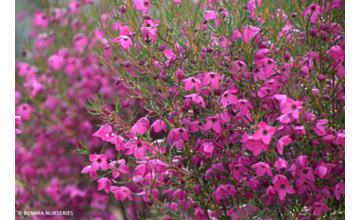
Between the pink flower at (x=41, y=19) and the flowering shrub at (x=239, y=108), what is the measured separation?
0.74m

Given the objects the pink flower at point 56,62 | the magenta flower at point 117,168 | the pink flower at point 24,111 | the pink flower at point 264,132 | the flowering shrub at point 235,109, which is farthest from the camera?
the pink flower at point 56,62

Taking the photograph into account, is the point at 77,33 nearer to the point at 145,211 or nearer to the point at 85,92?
the point at 85,92

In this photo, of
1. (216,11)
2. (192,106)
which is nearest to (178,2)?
(216,11)

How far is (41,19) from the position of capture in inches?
56.3

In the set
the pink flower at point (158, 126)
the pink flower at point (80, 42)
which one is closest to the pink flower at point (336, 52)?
the pink flower at point (158, 126)

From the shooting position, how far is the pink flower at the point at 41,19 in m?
1.42

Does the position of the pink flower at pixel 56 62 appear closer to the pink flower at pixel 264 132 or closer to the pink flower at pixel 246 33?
the pink flower at pixel 246 33

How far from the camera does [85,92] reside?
137 cm

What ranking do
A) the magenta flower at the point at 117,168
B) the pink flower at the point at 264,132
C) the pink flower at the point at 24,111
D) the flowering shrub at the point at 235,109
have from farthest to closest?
the pink flower at the point at 24,111, the magenta flower at the point at 117,168, the flowering shrub at the point at 235,109, the pink flower at the point at 264,132

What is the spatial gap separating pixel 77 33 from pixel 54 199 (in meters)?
0.72

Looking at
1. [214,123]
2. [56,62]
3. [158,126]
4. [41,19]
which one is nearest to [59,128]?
[56,62]

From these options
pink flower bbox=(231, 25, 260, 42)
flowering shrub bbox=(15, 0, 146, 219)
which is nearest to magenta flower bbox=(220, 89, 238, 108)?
pink flower bbox=(231, 25, 260, 42)

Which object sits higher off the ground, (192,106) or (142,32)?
(142,32)

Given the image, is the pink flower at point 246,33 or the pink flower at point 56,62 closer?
the pink flower at point 246,33
